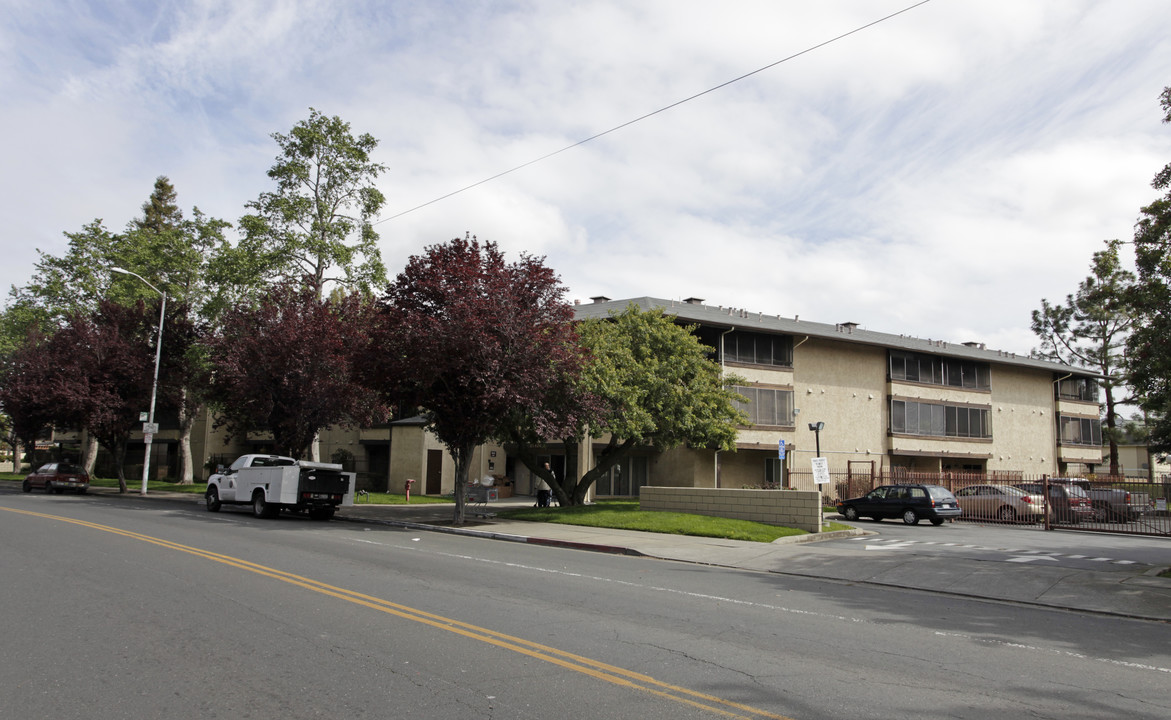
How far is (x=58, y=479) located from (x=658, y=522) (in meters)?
29.1

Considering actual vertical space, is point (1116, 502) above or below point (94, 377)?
below

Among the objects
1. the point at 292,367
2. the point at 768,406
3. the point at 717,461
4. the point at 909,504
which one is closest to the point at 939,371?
the point at 768,406

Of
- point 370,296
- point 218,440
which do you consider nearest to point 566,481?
point 370,296

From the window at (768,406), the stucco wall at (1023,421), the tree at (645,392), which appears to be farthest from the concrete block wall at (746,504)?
the stucco wall at (1023,421)

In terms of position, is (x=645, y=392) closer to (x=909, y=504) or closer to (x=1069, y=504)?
(x=909, y=504)

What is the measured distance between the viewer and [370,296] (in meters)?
33.2

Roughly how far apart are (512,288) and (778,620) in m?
14.6

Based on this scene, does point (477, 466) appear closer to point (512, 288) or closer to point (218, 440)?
point (512, 288)

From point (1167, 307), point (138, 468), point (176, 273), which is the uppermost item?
point (176, 273)

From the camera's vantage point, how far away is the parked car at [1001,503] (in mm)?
26094

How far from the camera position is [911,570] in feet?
47.5

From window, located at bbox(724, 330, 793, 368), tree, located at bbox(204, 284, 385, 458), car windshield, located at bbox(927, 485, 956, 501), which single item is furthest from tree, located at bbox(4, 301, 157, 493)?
car windshield, located at bbox(927, 485, 956, 501)

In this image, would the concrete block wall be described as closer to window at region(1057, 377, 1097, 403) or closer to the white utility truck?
the white utility truck

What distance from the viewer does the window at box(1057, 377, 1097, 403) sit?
49.8 meters
